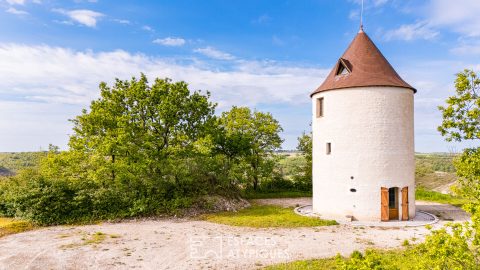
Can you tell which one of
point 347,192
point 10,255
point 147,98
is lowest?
point 10,255

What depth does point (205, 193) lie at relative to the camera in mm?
22281

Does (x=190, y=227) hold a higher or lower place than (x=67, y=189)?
lower

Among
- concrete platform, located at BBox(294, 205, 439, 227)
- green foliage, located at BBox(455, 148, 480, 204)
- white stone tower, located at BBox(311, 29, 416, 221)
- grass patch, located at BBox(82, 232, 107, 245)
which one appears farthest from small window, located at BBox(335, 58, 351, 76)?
grass patch, located at BBox(82, 232, 107, 245)

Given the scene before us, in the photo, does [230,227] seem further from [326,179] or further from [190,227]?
[326,179]

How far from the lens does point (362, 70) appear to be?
62.8ft

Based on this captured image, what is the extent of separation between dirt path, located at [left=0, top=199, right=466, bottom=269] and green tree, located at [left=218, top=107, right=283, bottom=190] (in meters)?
13.6

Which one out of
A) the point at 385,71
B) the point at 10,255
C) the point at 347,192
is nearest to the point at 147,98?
the point at 10,255

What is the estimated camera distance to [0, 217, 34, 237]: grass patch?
15.9 meters

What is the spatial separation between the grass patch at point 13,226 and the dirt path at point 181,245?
34.3 inches

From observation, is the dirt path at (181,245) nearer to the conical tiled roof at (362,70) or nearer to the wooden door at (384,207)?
the wooden door at (384,207)

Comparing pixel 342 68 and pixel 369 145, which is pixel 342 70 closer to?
pixel 342 68

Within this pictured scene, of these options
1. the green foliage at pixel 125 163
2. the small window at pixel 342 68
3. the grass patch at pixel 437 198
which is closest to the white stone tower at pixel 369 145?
the small window at pixel 342 68

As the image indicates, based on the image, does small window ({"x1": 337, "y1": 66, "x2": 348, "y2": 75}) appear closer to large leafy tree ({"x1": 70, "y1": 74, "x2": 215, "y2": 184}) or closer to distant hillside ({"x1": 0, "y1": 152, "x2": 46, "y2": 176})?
large leafy tree ({"x1": 70, "y1": 74, "x2": 215, "y2": 184})

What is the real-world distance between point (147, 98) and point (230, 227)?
9.78 m
